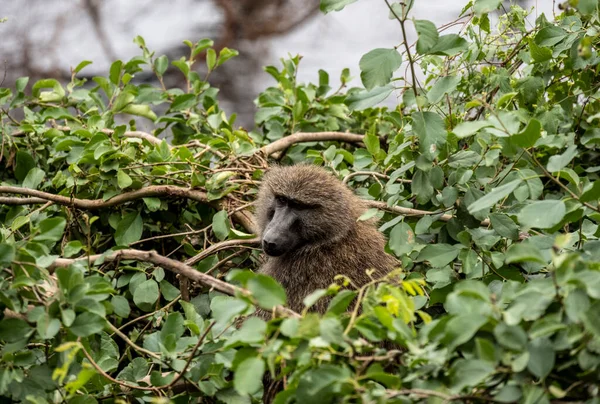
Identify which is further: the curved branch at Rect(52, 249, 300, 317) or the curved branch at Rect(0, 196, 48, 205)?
the curved branch at Rect(0, 196, 48, 205)

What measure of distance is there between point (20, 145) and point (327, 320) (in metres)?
2.58

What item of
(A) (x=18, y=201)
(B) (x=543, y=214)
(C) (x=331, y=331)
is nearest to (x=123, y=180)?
(A) (x=18, y=201)

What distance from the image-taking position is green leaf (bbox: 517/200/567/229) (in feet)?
6.30

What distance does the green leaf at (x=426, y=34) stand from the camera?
2.40m

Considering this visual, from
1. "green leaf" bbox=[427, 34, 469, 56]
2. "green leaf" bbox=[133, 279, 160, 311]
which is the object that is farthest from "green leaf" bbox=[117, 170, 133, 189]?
"green leaf" bbox=[427, 34, 469, 56]

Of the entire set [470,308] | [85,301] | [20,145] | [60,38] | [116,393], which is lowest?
[116,393]

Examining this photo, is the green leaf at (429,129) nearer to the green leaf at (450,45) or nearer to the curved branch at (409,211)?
the green leaf at (450,45)

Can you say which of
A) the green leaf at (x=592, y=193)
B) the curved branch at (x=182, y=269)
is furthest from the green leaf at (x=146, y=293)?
the green leaf at (x=592, y=193)

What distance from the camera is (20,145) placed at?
3848mm

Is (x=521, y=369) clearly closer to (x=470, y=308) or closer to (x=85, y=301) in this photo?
(x=470, y=308)

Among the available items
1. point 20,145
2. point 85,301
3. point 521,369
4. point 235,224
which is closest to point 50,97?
point 20,145

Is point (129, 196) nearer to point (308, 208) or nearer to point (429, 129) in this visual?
point (308, 208)

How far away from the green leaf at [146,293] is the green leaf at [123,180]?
440 millimetres

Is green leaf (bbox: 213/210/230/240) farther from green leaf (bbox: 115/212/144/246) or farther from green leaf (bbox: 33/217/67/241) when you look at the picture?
green leaf (bbox: 33/217/67/241)
